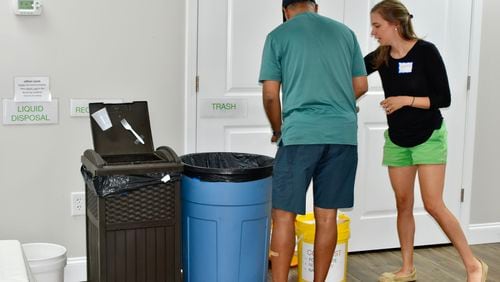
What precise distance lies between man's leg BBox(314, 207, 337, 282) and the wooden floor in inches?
22.6

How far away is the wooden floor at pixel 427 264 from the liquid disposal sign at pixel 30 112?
1556 millimetres

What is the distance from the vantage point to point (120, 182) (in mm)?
2895

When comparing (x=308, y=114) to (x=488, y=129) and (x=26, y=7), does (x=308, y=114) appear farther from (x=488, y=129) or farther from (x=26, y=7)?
(x=488, y=129)

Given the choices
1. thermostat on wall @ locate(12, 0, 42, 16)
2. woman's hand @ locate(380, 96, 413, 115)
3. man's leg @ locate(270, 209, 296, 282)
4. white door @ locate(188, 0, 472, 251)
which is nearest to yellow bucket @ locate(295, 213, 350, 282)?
man's leg @ locate(270, 209, 296, 282)

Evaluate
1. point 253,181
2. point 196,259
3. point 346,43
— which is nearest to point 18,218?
point 196,259

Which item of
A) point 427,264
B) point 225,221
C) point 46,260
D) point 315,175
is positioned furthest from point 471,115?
point 46,260

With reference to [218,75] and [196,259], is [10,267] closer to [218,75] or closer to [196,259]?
[196,259]

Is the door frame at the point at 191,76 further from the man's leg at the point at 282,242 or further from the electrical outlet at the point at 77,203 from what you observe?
the man's leg at the point at 282,242

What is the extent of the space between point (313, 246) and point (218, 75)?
1.07 metres

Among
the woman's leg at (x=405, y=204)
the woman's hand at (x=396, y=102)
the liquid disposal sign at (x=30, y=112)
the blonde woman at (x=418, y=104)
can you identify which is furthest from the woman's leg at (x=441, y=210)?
the liquid disposal sign at (x=30, y=112)

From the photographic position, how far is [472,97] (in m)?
4.30

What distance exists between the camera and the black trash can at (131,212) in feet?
9.49

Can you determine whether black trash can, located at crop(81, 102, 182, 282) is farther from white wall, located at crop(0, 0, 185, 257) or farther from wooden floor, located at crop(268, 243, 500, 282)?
wooden floor, located at crop(268, 243, 500, 282)

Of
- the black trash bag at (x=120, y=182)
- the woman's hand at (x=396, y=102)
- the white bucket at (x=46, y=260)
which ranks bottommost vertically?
the white bucket at (x=46, y=260)
